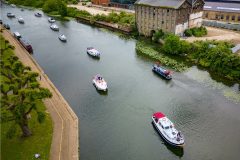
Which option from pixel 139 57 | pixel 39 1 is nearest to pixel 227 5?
pixel 139 57

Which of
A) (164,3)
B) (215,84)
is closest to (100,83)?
(215,84)

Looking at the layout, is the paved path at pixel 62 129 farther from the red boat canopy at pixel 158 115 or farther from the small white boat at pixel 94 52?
the small white boat at pixel 94 52

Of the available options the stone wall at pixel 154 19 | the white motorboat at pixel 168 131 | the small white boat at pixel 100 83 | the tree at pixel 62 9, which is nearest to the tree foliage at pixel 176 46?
the stone wall at pixel 154 19

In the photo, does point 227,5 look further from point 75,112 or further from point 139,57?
point 75,112

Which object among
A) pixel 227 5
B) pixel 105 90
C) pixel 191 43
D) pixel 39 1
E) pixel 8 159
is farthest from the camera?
pixel 39 1

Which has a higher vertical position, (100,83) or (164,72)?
(164,72)

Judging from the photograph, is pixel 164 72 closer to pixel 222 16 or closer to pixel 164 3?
pixel 164 3
